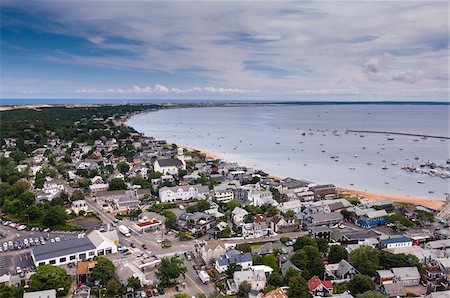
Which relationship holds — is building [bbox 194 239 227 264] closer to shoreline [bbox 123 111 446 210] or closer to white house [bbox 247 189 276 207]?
white house [bbox 247 189 276 207]

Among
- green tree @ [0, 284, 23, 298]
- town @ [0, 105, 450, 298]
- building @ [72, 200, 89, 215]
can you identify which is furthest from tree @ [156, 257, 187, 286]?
building @ [72, 200, 89, 215]

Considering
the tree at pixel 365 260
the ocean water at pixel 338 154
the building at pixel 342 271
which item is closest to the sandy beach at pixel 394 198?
the ocean water at pixel 338 154

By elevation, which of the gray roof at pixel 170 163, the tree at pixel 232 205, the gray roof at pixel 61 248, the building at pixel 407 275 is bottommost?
the building at pixel 407 275

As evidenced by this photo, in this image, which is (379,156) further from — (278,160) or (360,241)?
(360,241)

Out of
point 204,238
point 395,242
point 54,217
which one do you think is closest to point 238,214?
point 204,238

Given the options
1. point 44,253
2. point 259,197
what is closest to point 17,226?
point 44,253

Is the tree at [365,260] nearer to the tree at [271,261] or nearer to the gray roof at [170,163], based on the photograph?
the tree at [271,261]

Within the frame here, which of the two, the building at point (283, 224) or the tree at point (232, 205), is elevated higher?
the tree at point (232, 205)
